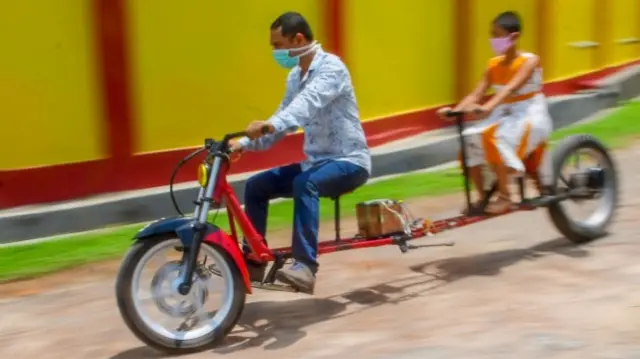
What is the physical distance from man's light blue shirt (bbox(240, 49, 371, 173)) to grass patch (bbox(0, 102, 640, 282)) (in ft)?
6.43

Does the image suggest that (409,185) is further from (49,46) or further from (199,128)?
(49,46)

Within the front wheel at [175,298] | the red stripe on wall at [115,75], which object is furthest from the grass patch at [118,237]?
the front wheel at [175,298]

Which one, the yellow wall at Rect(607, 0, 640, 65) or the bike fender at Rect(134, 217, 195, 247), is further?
the yellow wall at Rect(607, 0, 640, 65)

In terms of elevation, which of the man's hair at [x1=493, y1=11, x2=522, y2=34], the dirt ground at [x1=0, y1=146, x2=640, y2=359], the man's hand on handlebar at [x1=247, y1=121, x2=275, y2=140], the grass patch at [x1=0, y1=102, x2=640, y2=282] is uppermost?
the man's hair at [x1=493, y1=11, x2=522, y2=34]

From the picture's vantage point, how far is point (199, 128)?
321 inches

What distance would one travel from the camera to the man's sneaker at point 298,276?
5.05 meters

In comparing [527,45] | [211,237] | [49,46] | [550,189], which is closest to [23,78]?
[49,46]

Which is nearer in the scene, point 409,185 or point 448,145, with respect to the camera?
point 409,185

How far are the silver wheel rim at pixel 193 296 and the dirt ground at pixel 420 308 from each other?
0.48 ft

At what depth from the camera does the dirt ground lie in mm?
4875

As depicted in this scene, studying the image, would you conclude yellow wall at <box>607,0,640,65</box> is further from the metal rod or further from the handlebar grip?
the handlebar grip

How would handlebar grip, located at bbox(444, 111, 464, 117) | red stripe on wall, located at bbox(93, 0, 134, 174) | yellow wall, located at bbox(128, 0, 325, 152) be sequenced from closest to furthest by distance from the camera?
handlebar grip, located at bbox(444, 111, 464, 117) < red stripe on wall, located at bbox(93, 0, 134, 174) < yellow wall, located at bbox(128, 0, 325, 152)

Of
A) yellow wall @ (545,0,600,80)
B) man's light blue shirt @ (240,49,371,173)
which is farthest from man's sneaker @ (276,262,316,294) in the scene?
yellow wall @ (545,0,600,80)

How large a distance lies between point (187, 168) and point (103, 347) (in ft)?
10.7
